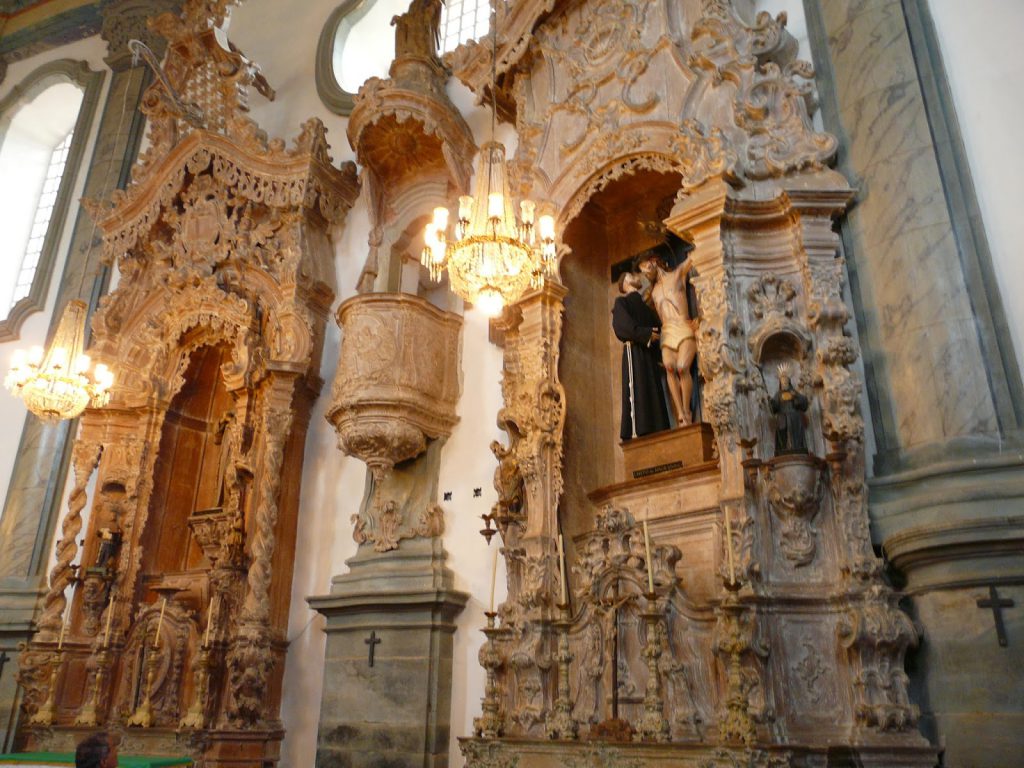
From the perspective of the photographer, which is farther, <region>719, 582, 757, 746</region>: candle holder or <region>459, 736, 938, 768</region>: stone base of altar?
<region>719, 582, 757, 746</region>: candle holder

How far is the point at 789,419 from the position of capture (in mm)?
5637

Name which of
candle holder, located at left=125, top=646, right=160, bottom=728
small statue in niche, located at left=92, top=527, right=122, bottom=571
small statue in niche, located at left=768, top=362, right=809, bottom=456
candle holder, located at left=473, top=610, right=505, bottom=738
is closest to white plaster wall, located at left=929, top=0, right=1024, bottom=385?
small statue in niche, located at left=768, top=362, right=809, bottom=456

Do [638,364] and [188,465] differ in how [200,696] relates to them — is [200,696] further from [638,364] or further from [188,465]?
[638,364]

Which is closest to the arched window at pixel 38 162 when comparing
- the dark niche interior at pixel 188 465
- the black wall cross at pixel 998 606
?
the dark niche interior at pixel 188 465

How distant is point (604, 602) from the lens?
19.5ft

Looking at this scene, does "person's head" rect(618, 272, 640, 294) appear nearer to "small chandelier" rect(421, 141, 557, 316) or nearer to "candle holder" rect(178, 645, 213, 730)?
"small chandelier" rect(421, 141, 557, 316)

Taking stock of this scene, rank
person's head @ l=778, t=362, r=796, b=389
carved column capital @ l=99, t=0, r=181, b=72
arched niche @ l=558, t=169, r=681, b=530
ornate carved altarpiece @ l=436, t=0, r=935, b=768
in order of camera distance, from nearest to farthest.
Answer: ornate carved altarpiece @ l=436, t=0, r=935, b=768, person's head @ l=778, t=362, r=796, b=389, arched niche @ l=558, t=169, r=681, b=530, carved column capital @ l=99, t=0, r=181, b=72

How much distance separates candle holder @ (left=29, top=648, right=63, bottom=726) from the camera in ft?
27.0

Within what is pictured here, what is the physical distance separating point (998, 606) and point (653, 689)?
1930 millimetres

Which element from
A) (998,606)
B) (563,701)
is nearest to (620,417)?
(563,701)

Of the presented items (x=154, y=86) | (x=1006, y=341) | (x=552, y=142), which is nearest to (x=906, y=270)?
(x=1006, y=341)

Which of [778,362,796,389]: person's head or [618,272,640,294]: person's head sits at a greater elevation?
[618,272,640,294]: person's head

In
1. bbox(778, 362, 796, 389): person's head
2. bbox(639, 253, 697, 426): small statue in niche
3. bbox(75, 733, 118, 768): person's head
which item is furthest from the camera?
bbox(639, 253, 697, 426): small statue in niche

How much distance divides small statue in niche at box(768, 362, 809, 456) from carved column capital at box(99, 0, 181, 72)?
1126 cm
